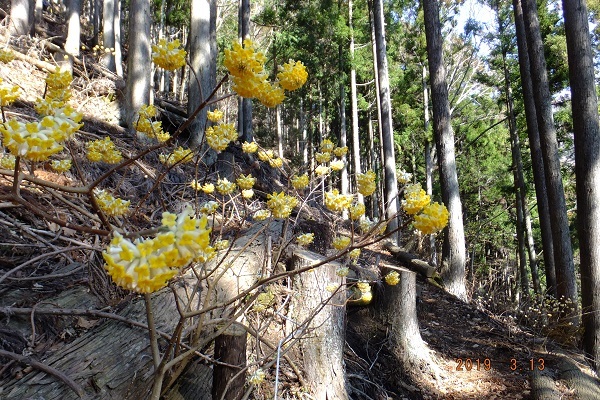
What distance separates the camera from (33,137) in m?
0.86

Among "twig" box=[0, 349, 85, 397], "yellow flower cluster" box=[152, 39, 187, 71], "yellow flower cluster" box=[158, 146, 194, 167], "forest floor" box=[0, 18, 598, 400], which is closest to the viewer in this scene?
"yellow flower cluster" box=[152, 39, 187, 71]

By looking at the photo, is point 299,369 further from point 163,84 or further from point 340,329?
point 163,84

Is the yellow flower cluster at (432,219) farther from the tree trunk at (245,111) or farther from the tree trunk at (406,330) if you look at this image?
the tree trunk at (245,111)

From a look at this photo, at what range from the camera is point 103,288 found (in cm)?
253

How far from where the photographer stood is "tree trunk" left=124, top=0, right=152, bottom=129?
6.45m

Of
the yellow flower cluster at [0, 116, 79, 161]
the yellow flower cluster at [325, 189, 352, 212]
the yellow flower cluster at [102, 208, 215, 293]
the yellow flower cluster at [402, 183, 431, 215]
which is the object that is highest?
the yellow flower cluster at [0, 116, 79, 161]

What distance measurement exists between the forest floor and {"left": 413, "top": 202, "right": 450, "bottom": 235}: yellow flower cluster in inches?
70.6

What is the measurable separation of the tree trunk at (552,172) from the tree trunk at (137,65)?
649cm

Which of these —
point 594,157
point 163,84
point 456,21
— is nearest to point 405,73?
point 456,21

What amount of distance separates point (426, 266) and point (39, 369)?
21.2ft

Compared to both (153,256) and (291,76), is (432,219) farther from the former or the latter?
(153,256)

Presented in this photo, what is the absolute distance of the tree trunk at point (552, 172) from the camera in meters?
5.40
